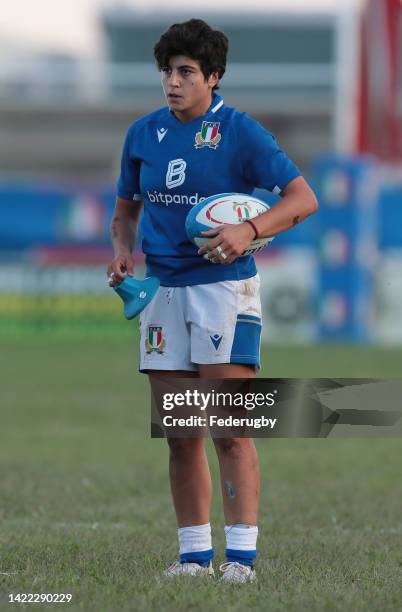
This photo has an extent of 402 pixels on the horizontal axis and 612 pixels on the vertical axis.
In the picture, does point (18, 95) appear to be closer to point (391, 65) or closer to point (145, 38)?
point (145, 38)

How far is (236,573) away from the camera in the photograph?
514cm

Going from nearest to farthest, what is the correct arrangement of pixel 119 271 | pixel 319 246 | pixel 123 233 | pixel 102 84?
pixel 119 271 < pixel 123 233 < pixel 319 246 < pixel 102 84

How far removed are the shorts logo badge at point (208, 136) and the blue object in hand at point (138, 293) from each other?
21.6 inches

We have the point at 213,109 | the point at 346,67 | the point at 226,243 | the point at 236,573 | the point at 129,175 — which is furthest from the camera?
the point at 346,67

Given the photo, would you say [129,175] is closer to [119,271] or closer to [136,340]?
[119,271]

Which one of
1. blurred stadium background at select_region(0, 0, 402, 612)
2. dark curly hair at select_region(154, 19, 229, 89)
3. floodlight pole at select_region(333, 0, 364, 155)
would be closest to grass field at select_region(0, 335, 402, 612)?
blurred stadium background at select_region(0, 0, 402, 612)

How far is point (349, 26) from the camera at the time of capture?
96.0 feet

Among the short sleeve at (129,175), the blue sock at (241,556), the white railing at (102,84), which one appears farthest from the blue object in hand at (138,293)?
the white railing at (102,84)

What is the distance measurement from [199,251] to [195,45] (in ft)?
2.51

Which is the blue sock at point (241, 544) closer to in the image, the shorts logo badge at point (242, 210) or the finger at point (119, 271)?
the finger at point (119, 271)

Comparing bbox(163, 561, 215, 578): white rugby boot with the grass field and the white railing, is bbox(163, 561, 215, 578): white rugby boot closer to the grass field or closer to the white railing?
the grass field

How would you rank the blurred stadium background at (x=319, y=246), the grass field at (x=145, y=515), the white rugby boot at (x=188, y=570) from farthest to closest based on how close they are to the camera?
the blurred stadium background at (x=319, y=246) < the white rugby boot at (x=188, y=570) < the grass field at (x=145, y=515)

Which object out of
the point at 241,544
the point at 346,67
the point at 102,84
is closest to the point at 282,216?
the point at 241,544

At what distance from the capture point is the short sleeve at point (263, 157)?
5113mm
